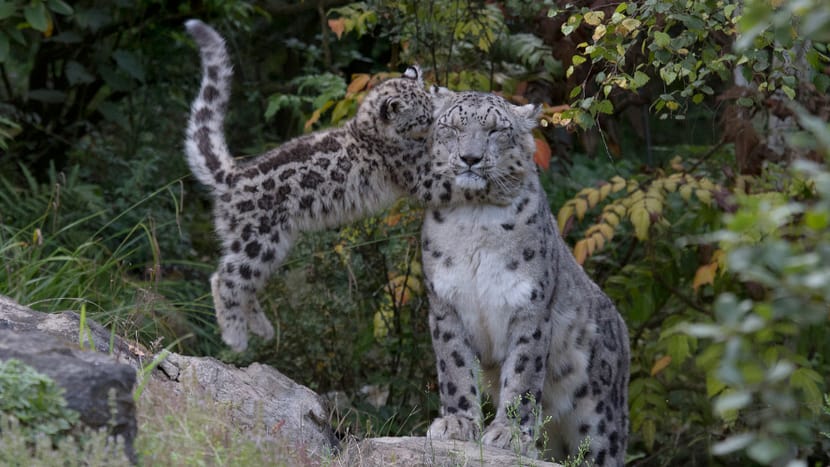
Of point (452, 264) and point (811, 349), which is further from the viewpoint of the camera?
point (811, 349)

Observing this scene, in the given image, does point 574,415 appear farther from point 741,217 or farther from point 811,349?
point 741,217

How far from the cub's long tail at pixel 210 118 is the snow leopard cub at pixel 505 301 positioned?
134 centimetres

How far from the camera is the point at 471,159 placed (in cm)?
640

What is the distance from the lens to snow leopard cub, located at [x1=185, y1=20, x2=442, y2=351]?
6746 mm

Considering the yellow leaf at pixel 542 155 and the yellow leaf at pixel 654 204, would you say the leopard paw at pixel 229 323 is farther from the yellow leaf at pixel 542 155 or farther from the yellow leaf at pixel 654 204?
the yellow leaf at pixel 654 204

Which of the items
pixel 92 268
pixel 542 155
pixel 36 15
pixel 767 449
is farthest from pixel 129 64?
pixel 767 449

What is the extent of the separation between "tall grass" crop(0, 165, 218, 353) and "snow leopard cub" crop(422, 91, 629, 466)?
1.58 meters

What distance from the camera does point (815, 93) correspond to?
24.6ft

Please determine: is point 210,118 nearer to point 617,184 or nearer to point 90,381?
point 617,184

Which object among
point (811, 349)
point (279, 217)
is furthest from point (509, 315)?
point (811, 349)

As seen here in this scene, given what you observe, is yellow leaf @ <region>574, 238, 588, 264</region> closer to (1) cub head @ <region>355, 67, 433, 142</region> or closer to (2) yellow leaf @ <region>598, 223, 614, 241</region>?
(2) yellow leaf @ <region>598, 223, 614, 241</region>

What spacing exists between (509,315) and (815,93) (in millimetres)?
2701

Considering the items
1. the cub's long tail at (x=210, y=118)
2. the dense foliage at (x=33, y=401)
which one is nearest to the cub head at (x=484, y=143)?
the cub's long tail at (x=210, y=118)

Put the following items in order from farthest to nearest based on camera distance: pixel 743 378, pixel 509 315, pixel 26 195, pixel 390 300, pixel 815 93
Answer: pixel 26 195 → pixel 390 300 → pixel 815 93 → pixel 509 315 → pixel 743 378
